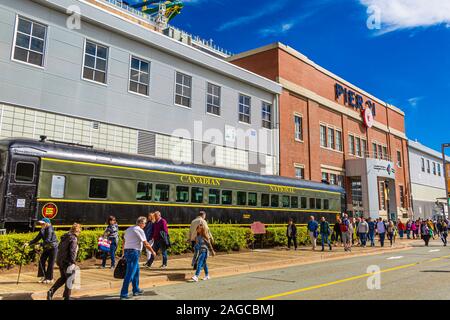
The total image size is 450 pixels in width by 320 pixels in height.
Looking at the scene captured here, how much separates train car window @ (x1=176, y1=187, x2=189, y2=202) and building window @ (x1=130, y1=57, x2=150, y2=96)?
286 inches

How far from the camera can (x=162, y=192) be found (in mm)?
16188

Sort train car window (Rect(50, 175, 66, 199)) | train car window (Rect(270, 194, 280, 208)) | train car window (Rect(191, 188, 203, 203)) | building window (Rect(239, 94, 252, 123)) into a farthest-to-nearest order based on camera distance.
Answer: building window (Rect(239, 94, 252, 123))
train car window (Rect(270, 194, 280, 208))
train car window (Rect(191, 188, 203, 203))
train car window (Rect(50, 175, 66, 199))

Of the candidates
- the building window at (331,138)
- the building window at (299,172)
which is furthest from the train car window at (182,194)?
the building window at (331,138)

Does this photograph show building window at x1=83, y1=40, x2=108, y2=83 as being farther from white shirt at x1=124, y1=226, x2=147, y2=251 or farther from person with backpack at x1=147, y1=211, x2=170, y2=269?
white shirt at x1=124, y1=226, x2=147, y2=251

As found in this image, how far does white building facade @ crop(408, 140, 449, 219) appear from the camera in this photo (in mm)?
52000

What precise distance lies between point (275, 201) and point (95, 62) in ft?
39.0

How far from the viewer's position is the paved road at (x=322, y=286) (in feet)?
27.5

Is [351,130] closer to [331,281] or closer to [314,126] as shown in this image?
[314,126]

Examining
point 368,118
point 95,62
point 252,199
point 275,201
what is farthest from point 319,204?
point 368,118

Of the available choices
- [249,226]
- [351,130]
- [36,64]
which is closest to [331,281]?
[249,226]

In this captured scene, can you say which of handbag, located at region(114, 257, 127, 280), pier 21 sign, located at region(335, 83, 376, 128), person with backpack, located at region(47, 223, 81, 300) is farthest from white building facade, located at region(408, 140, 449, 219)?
person with backpack, located at region(47, 223, 81, 300)

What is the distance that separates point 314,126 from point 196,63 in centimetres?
1469

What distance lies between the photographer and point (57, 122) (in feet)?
58.7

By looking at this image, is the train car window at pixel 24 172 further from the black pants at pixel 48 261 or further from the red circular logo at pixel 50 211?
the black pants at pixel 48 261
